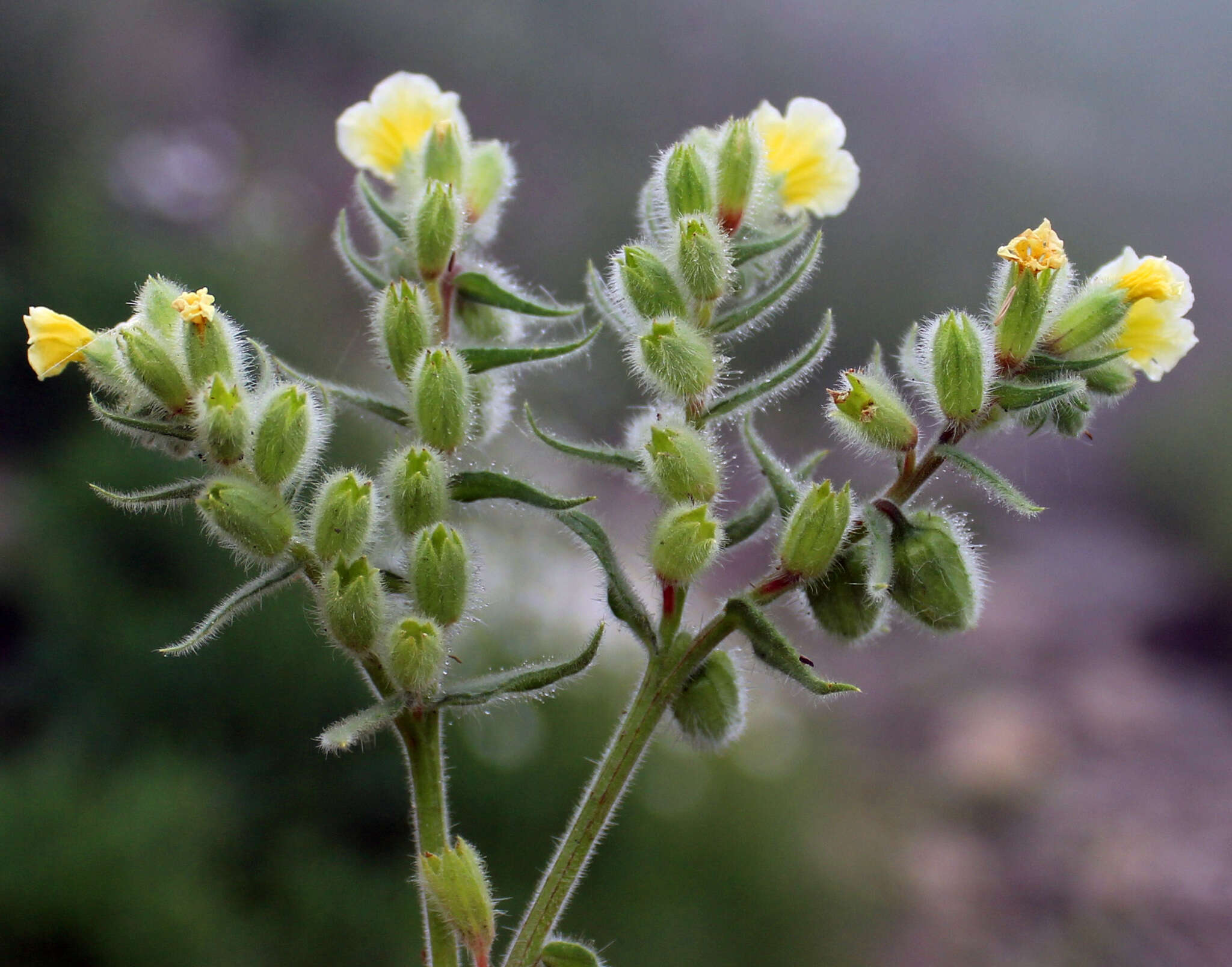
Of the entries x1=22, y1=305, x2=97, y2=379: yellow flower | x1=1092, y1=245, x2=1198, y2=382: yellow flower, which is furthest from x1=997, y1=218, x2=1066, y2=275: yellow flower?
x1=22, y1=305, x2=97, y2=379: yellow flower

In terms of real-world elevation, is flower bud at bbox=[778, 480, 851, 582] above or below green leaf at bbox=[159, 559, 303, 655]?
above

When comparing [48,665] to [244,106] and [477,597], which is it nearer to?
[244,106]

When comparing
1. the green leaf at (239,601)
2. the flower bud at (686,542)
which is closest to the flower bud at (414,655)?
the green leaf at (239,601)

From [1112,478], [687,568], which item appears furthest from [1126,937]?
[687,568]

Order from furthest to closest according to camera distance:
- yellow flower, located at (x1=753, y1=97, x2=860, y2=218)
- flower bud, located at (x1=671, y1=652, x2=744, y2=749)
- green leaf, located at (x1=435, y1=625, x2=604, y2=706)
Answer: yellow flower, located at (x1=753, y1=97, x2=860, y2=218), flower bud, located at (x1=671, y1=652, x2=744, y2=749), green leaf, located at (x1=435, y1=625, x2=604, y2=706)

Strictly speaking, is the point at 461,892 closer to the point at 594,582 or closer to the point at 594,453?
the point at 594,453

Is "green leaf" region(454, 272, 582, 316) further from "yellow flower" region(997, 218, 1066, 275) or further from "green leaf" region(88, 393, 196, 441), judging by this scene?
"yellow flower" region(997, 218, 1066, 275)
